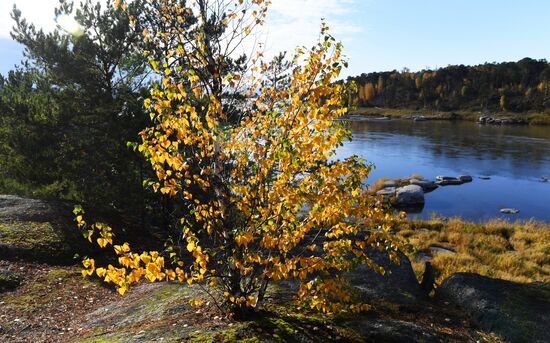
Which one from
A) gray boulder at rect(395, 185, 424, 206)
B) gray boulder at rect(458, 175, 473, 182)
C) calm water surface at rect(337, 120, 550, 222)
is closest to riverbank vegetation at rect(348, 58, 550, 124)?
calm water surface at rect(337, 120, 550, 222)

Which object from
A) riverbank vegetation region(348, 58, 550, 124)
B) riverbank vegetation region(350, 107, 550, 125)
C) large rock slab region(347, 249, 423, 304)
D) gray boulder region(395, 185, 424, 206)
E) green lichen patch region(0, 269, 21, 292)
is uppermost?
riverbank vegetation region(348, 58, 550, 124)

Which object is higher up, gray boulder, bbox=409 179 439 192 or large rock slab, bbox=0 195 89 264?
large rock slab, bbox=0 195 89 264

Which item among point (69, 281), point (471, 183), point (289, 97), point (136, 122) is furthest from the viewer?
point (471, 183)

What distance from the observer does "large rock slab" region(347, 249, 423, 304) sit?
9.59 m

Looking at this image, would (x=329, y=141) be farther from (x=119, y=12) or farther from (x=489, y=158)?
(x=489, y=158)

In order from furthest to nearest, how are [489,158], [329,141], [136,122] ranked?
1. [489,158]
2. [136,122]
3. [329,141]

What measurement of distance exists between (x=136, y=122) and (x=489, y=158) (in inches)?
1773

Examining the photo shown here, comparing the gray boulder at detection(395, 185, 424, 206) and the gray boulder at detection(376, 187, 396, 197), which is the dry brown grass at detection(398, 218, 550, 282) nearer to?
the gray boulder at detection(395, 185, 424, 206)

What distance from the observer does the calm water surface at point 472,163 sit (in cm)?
3303

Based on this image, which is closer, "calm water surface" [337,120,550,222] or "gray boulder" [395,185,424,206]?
"calm water surface" [337,120,550,222]

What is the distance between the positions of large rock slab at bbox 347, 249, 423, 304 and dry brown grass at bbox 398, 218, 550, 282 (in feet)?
11.6

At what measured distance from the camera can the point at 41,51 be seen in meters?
17.8

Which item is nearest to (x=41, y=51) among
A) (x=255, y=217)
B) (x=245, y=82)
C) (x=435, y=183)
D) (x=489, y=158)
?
(x=245, y=82)

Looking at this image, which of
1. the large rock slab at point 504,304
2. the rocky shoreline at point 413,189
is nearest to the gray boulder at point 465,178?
the rocky shoreline at point 413,189
